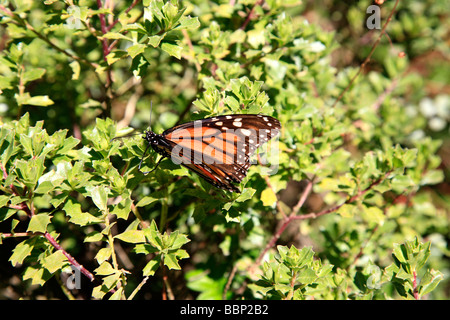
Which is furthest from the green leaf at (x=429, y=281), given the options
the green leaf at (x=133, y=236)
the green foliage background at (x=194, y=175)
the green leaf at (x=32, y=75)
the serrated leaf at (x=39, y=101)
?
the green leaf at (x=32, y=75)

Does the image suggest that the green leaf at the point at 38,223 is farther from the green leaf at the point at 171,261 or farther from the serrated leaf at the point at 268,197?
the serrated leaf at the point at 268,197

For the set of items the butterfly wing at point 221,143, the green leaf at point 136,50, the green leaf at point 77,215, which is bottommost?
the green leaf at point 77,215

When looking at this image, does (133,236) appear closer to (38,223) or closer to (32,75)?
(38,223)

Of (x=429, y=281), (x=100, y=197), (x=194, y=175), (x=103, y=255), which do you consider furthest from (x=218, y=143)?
(x=429, y=281)

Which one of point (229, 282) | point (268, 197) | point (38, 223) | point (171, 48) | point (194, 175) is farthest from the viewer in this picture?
point (229, 282)

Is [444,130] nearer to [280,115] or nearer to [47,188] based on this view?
[280,115]

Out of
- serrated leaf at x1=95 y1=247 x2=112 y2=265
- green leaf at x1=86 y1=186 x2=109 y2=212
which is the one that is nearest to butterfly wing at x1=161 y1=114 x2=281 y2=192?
green leaf at x1=86 y1=186 x2=109 y2=212
